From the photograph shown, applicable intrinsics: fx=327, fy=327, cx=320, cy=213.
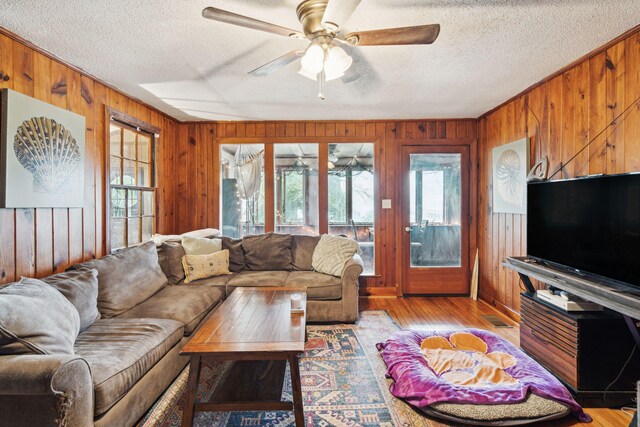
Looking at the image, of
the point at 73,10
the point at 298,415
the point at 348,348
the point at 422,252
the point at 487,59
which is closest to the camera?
the point at 298,415

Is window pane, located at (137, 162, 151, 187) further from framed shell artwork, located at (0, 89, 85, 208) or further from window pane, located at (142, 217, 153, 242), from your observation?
framed shell artwork, located at (0, 89, 85, 208)

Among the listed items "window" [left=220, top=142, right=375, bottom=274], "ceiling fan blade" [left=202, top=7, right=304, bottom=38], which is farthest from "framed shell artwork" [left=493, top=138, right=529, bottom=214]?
"ceiling fan blade" [left=202, top=7, right=304, bottom=38]

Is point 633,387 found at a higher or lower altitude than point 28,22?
lower

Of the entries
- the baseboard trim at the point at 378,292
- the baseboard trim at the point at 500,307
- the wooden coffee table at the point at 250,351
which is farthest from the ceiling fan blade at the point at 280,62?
the baseboard trim at the point at 500,307

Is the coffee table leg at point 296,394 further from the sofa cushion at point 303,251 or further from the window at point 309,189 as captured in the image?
the window at point 309,189

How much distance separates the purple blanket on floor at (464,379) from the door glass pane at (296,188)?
2394 mm

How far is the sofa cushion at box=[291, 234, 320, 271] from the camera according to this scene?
13.2 ft

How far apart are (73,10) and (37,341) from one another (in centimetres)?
190

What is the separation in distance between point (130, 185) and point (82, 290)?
171cm

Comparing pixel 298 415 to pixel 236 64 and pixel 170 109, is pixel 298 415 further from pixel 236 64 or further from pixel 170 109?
pixel 170 109

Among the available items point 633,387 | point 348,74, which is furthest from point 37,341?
point 633,387

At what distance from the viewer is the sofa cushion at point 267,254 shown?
400 centimetres

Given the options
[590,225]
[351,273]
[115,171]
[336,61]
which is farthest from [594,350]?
[115,171]

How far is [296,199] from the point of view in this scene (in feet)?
15.6
